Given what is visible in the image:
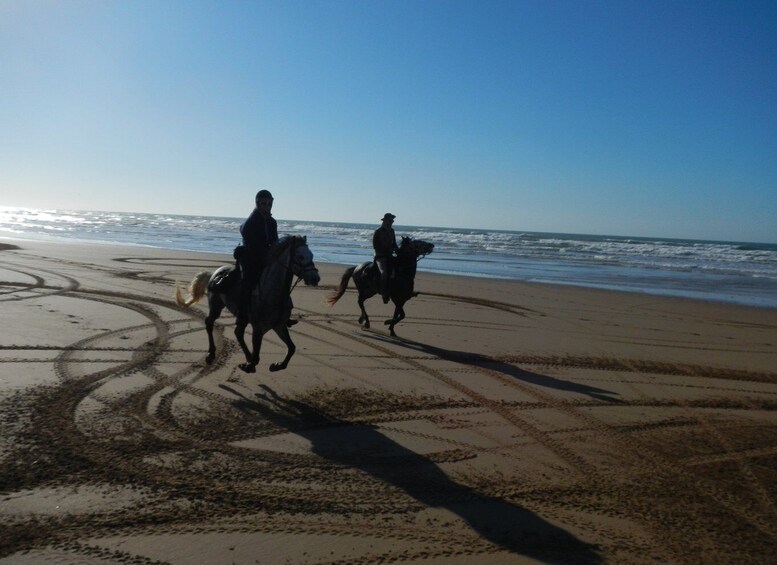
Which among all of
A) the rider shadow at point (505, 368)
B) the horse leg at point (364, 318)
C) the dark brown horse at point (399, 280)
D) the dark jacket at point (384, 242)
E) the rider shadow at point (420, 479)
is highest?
the dark jacket at point (384, 242)

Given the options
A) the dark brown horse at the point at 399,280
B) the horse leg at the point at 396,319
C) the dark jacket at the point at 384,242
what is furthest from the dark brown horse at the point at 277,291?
the dark jacket at the point at 384,242

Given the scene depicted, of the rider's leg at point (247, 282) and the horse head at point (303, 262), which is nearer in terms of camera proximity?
the horse head at point (303, 262)

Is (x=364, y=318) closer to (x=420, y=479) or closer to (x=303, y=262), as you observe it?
(x=303, y=262)

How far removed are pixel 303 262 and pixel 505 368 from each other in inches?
143

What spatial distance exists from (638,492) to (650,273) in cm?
2521

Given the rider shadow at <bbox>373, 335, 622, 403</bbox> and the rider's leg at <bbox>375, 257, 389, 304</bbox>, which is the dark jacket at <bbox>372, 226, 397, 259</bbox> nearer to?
the rider's leg at <bbox>375, 257, 389, 304</bbox>

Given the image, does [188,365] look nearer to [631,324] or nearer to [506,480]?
[506,480]

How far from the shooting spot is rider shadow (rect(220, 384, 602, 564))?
378 cm

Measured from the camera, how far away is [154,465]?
4602mm

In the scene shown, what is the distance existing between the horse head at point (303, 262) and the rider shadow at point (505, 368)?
10.4 ft

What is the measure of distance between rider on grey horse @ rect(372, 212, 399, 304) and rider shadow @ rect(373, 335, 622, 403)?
1.28m

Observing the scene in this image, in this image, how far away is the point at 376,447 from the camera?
5.30m

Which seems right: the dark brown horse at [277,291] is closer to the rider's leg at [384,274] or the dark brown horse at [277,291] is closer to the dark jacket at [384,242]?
the rider's leg at [384,274]

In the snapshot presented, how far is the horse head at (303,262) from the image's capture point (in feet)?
21.3
